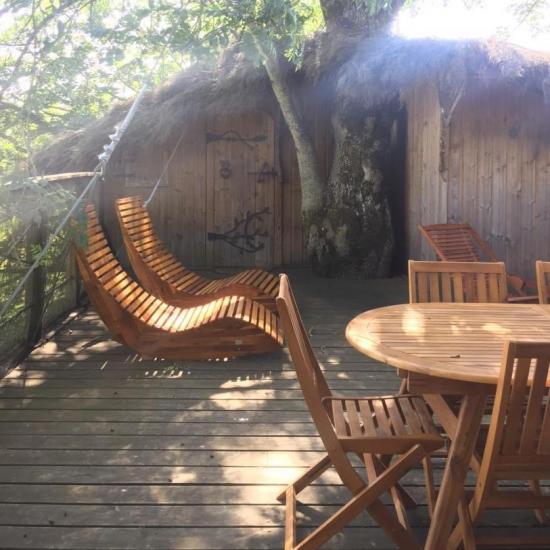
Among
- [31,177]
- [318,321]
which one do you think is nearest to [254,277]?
[318,321]

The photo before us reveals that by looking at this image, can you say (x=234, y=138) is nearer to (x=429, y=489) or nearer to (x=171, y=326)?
(x=171, y=326)

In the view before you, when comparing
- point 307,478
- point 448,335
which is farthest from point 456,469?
point 307,478

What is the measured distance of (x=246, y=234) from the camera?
33.6ft

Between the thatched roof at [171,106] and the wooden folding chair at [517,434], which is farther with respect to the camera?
Answer: the thatched roof at [171,106]

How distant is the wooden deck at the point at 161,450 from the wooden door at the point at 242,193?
4676mm

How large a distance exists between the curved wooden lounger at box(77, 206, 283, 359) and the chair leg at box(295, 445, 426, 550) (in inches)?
112

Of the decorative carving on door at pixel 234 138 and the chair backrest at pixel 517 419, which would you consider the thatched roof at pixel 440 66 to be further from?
the chair backrest at pixel 517 419

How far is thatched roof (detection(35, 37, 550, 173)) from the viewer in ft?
22.2

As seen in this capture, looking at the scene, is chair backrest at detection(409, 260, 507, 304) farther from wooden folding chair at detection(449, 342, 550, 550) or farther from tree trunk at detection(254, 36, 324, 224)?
tree trunk at detection(254, 36, 324, 224)

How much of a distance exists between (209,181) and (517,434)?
8.38 meters

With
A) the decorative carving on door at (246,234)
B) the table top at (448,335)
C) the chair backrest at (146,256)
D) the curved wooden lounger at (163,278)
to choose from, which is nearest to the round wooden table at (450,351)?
the table top at (448,335)

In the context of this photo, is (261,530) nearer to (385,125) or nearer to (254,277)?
(254,277)

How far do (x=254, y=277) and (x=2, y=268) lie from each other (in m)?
3.04

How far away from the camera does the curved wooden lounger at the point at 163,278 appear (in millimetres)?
6484
